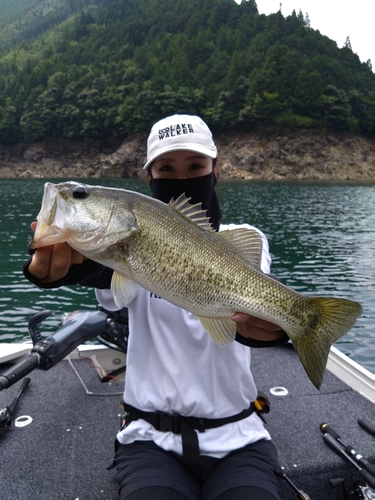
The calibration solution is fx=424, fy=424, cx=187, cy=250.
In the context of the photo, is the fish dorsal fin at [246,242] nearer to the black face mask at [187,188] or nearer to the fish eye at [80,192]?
the black face mask at [187,188]

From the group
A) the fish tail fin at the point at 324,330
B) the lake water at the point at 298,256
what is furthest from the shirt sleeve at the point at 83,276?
the lake water at the point at 298,256

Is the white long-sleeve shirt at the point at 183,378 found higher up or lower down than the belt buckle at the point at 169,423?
higher up

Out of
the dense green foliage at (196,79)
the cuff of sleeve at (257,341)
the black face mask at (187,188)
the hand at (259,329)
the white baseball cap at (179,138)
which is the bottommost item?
the cuff of sleeve at (257,341)

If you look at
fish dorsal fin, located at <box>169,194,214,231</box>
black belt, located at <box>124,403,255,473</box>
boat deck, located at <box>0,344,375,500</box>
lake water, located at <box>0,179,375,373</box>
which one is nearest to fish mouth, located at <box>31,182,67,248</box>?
fish dorsal fin, located at <box>169,194,214,231</box>

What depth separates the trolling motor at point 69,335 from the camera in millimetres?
4801

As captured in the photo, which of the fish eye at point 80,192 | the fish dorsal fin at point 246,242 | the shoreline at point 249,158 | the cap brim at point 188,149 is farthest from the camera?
the shoreline at point 249,158

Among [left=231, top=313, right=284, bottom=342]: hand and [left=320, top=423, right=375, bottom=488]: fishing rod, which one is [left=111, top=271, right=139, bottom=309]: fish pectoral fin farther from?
[left=320, top=423, right=375, bottom=488]: fishing rod

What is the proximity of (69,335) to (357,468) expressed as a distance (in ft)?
11.2

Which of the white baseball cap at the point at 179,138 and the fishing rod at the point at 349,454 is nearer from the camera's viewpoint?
the white baseball cap at the point at 179,138

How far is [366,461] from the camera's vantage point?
3867 millimetres

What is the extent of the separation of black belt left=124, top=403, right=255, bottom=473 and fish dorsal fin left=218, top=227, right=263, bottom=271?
3.96ft

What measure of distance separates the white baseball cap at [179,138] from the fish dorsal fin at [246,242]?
2.83 ft

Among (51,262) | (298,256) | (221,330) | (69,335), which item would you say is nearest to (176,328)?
(221,330)

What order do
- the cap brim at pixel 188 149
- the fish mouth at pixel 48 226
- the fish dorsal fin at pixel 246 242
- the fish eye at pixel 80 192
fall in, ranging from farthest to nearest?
the cap brim at pixel 188 149 → the fish dorsal fin at pixel 246 242 → the fish eye at pixel 80 192 → the fish mouth at pixel 48 226
